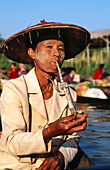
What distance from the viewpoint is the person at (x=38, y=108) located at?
2199 millimetres

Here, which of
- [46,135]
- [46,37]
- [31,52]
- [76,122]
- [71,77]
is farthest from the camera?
[71,77]

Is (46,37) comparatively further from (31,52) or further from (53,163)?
(53,163)

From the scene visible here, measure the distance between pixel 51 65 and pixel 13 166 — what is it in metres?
0.83

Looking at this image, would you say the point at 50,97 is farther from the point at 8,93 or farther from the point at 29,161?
the point at 29,161

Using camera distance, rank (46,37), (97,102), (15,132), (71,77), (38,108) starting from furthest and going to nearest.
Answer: (71,77), (97,102), (46,37), (38,108), (15,132)

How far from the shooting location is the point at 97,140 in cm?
522

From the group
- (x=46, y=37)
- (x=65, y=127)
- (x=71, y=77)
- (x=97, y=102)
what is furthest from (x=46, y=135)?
(x=71, y=77)

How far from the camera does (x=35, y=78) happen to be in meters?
2.60

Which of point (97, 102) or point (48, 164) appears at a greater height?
point (48, 164)

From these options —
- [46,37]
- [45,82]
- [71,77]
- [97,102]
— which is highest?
[46,37]

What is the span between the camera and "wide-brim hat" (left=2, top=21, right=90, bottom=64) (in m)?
2.46

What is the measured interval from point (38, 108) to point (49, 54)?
44cm

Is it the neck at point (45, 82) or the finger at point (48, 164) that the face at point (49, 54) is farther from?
the finger at point (48, 164)

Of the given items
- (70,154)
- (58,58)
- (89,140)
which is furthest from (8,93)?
(89,140)
